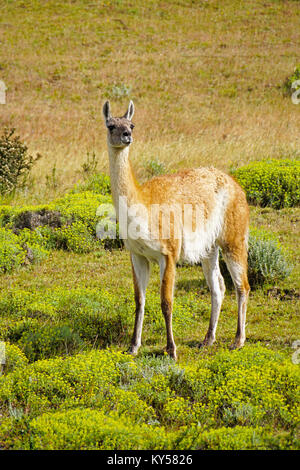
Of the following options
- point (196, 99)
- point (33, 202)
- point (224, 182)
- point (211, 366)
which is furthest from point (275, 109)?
point (211, 366)

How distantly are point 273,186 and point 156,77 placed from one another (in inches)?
964

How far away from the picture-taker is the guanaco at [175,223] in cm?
600

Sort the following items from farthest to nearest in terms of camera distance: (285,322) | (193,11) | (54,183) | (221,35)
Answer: (193,11)
(221,35)
(54,183)
(285,322)

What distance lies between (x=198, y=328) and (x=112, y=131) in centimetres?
299

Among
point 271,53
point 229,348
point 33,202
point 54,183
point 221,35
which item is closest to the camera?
point 229,348

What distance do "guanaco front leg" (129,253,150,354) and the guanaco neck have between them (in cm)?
90

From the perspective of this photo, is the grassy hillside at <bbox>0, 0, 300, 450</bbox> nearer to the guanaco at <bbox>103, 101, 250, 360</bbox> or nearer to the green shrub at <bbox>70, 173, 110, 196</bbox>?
the green shrub at <bbox>70, 173, 110, 196</bbox>

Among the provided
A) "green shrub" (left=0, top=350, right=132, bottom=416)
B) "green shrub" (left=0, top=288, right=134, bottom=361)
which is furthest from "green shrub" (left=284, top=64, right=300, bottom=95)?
"green shrub" (left=0, top=350, right=132, bottom=416)

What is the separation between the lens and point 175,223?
21.2 ft

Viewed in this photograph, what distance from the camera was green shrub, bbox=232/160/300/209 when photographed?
40.6 ft

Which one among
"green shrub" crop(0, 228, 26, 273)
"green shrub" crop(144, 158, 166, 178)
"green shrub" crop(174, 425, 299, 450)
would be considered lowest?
"green shrub" crop(174, 425, 299, 450)

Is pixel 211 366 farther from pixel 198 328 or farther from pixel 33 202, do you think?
pixel 33 202

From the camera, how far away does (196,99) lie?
31156 millimetres

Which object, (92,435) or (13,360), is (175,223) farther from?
(92,435)
